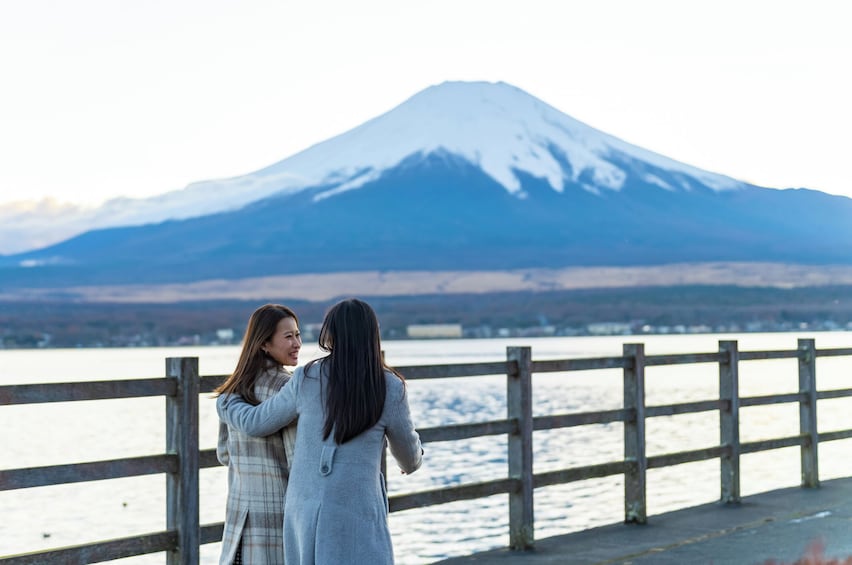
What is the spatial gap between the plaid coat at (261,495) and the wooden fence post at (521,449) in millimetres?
3841

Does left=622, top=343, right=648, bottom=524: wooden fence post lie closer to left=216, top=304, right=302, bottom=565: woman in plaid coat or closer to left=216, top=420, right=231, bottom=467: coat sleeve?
left=216, top=420, right=231, bottom=467: coat sleeve

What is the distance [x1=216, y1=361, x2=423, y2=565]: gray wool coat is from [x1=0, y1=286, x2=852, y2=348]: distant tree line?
488 ft

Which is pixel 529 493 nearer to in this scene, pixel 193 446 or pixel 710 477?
pixel 193 446

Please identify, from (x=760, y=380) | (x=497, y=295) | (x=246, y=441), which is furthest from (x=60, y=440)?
(x=497, y=295)

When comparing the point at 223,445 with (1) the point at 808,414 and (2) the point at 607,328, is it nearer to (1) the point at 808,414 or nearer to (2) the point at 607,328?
(1) the point at 808,414

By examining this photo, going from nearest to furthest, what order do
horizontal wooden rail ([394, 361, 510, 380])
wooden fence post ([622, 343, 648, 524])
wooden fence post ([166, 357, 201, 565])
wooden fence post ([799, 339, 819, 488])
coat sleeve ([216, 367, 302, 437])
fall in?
1. coat sleeve ([216, 367, 302, 437])
2. wooden fence post ([166, 357, 201, 565])
3. horizontal wooden rail ([394, 361, 510, 380])
4. wooden fence post ([622, 343, 648, 524])
5. wooden fence post ([799, 339, 819, 488])

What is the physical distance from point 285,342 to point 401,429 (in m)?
0.64

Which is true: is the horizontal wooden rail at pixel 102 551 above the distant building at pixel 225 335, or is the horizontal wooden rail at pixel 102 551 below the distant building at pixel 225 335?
above

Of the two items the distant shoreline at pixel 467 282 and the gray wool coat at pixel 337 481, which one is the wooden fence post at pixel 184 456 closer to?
the gray wool coat at pixel 337 481

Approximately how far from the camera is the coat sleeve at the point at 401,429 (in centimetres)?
541

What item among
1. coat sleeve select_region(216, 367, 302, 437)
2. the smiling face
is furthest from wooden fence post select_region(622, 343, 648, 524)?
coat sleeve select_region(216, 367, 302, 437)

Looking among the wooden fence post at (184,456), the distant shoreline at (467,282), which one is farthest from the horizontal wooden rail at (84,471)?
the distant shoreline at (467,282)

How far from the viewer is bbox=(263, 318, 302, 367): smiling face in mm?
5785

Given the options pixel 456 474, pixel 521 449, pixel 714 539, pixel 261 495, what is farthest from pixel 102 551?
pixel 456 474
